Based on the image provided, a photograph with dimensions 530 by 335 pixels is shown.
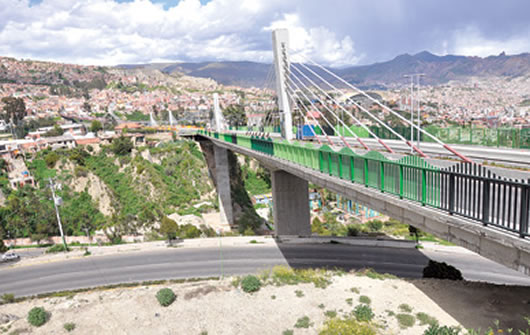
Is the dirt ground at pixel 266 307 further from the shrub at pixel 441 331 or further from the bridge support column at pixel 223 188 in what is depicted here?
the bridge support column at pixel 223 188

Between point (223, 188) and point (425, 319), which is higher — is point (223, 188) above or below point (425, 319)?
below

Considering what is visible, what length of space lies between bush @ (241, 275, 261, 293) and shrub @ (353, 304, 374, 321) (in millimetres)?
5631

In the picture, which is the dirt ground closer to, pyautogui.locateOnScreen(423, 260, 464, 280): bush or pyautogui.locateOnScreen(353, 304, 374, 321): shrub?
pyautogui.locateOnScreen(353, 304, 374, 321): shrub

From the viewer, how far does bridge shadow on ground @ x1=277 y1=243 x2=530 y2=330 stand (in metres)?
12.1

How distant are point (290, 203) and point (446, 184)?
62.2 feet

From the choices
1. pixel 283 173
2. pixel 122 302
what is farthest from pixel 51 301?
pixel 283 173

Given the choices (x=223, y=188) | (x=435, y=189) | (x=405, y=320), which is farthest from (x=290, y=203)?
(x=223, y=188)

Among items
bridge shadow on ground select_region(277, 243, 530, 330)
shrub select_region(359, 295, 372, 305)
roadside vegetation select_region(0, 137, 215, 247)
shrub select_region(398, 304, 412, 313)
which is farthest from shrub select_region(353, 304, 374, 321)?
roadside vegetation select_region(0, 137, 215, 247)

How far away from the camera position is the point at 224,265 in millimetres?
24531

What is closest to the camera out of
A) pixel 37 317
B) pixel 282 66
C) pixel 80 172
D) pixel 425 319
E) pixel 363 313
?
pixel 425 319

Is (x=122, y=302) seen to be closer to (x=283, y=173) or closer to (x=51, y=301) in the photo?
(x=51, y=301)

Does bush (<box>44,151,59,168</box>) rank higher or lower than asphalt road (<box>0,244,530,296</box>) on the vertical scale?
higher

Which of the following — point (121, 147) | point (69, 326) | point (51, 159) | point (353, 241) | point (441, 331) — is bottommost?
point (353, 241)

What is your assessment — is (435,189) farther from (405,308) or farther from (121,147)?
(121,147)
